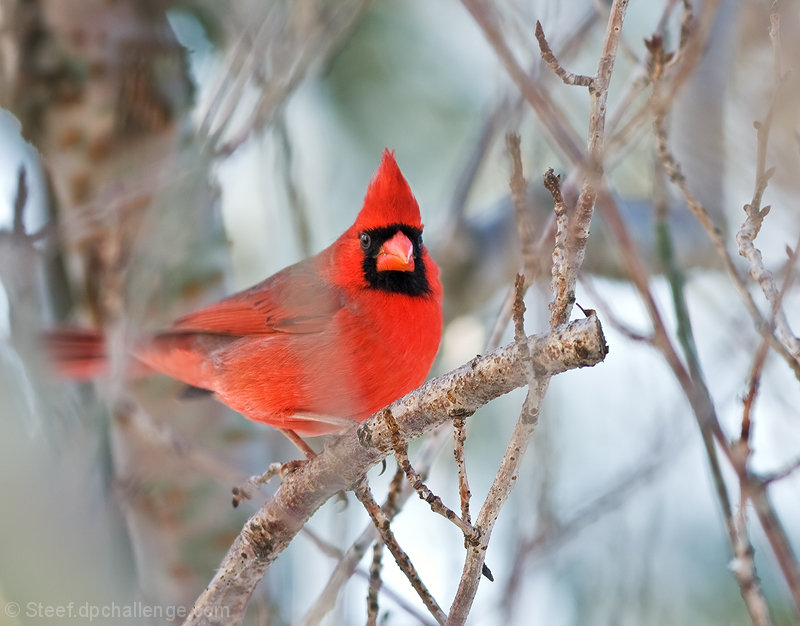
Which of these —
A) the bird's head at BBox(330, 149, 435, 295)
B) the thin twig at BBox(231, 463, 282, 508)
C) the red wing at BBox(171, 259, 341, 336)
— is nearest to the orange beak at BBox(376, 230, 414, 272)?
the bird's head at BBox(330, 149, 435, 295)

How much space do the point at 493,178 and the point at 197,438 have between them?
2507mm

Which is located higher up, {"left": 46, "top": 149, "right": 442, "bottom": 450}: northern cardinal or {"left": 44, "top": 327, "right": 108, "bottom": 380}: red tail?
{"left": 44, "top": 327, "right": 108, "bottom": 380}: red tail

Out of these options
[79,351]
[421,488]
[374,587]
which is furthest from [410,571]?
[79,351]

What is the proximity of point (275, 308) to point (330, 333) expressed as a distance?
1.31 feet

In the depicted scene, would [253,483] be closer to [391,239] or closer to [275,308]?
[275,308]

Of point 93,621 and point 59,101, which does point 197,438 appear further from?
point 93,621

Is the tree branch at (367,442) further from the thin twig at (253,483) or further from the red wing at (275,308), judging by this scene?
the red wing at (275,308)

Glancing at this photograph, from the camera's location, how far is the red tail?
3383mm

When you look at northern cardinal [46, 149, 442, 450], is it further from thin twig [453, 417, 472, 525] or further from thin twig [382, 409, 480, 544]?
thin twig [453, 417, 472, 525]

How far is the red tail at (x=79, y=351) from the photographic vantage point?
3.38 meters

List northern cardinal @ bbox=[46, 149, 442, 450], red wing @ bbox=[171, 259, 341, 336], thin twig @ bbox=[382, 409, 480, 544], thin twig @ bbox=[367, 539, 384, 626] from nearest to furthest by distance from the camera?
thin twig @ bbox=[382, 409, 480, 544]
thin twig @ bbox=[367, 539, 384, 626]
northern cardinal @ bbox=[46, 149, 442, 450]
red wing @ bbox=[171, 259, 341, 336]

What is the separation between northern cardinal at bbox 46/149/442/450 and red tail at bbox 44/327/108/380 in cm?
13

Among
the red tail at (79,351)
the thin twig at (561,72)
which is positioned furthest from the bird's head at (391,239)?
the red tail at (79,351)

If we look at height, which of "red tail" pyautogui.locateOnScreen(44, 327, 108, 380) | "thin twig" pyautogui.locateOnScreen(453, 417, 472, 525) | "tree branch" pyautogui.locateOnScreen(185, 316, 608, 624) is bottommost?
"thin twig" pyautogui.locateOnScreen(453, 417, 472, 525)
